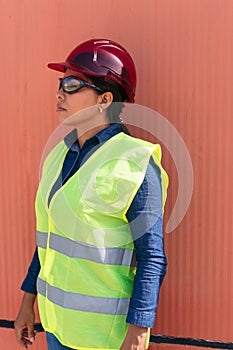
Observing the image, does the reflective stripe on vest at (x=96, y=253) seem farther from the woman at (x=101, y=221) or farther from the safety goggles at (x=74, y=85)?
the safety goggles at (x=74, y=85)

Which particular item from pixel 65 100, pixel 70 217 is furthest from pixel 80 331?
pixel 65 100

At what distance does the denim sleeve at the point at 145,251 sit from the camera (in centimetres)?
175

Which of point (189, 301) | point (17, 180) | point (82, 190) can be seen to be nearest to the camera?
point (82, 190)

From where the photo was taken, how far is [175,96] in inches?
88.0

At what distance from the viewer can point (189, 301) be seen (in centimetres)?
230

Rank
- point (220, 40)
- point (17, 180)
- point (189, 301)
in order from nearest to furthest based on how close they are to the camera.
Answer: point (220, 40)
point (189, 301)
point (17, 180)

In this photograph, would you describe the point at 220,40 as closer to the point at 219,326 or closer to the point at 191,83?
the point at 191,83

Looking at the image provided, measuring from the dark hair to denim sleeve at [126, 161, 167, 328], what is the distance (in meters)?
0.30

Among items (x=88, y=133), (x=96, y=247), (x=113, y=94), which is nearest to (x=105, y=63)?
(x=113, y=94)

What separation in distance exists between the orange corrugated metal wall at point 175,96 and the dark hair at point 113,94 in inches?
12.6

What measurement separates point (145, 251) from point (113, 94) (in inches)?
21.5

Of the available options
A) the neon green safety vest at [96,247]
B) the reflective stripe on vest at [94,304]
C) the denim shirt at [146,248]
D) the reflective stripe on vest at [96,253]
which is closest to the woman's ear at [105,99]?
the neon green safety vest at [96,247]

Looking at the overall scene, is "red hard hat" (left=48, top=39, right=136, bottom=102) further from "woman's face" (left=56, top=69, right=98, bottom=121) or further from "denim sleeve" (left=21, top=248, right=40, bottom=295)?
"denim sleeve" (left=21, top=248, right=40, bottom=295)

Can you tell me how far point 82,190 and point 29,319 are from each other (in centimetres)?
68
